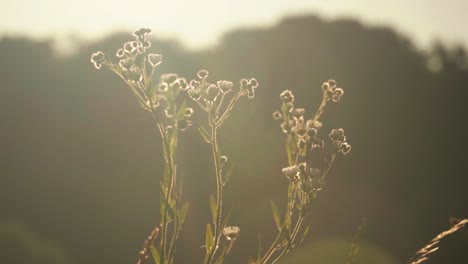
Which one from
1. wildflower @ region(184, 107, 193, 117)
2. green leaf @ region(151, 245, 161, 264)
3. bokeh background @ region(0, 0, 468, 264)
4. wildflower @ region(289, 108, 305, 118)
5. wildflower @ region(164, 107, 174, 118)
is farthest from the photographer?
bokeh background @ region(0, 0, 468, 264)

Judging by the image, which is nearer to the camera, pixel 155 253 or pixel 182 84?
pixel 155 253

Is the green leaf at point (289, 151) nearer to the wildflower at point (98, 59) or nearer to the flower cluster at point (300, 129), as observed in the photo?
the flower cluster at point (300, 129)

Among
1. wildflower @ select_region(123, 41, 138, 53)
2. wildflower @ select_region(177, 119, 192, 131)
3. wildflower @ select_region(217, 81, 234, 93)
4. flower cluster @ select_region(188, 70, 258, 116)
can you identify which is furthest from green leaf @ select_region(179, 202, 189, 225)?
wildflower @ select_region(123, 41, 138, 53)

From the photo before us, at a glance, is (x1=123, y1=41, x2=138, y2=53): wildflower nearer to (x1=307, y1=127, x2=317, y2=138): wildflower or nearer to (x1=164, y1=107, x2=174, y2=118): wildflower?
(x1=164, y1=107, x2=174, y2=118): wildflower

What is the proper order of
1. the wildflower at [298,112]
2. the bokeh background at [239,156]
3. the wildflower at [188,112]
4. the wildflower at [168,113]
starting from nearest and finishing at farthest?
the wildflower at [168,113], the wildflower at [188,112], the wildflower at [298,112], the bokeh background at [239,156]

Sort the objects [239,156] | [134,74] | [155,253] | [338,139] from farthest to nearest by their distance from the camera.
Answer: [239,156] < [338,139] < [134,74] < [155,253]

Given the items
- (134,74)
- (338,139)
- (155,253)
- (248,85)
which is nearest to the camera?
(155,253)

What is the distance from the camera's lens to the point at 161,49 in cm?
1568

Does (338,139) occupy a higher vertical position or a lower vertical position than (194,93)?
lower

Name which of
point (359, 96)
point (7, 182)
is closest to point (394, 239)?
point (359, 96)

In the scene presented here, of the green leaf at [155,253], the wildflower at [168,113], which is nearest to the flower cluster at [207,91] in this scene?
the wildflower at [168,113]

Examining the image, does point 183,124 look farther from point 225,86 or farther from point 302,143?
point 302,143

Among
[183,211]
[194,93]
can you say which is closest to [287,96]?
[194,93]

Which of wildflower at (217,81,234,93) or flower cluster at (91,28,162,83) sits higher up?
flower cluster at (91,28,162,83)
